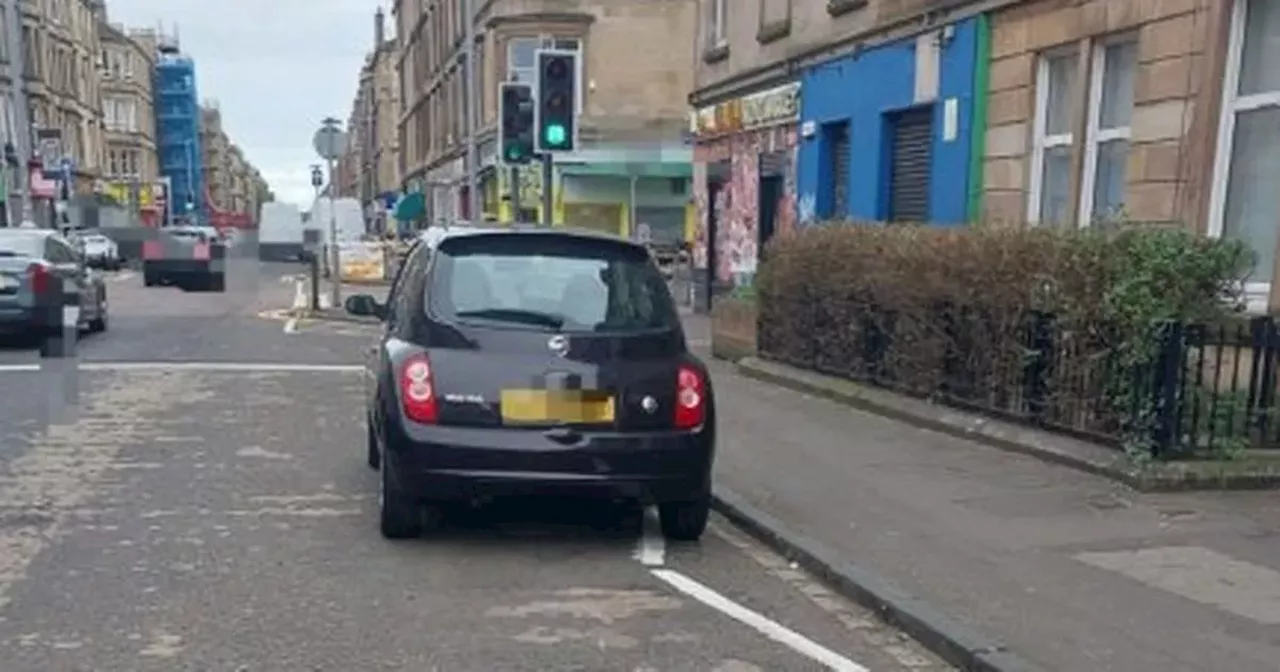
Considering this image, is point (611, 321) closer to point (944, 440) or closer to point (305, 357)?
point (944, 440)

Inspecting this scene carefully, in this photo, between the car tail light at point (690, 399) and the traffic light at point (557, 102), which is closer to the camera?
the car tail light at point (690, 399)

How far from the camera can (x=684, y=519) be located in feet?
19.6

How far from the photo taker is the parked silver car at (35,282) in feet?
44.5

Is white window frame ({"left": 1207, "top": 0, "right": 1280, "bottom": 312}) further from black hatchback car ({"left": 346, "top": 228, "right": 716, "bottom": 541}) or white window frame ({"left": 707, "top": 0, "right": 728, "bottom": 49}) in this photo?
white window frame ({"left": 707, "top": 0, "right": 728, "bottom": 49})

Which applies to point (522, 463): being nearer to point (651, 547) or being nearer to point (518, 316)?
point (518, 316)

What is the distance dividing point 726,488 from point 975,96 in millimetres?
6956

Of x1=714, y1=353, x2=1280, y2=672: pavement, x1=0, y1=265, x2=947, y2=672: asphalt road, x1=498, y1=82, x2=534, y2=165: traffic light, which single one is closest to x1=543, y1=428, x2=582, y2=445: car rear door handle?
x1=0, y1=265, x2=947, y2=672: asphalt road

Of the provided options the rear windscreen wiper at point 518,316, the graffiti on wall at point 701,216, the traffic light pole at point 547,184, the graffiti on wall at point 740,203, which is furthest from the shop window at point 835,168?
the rear windscreen wiper at point 518,316

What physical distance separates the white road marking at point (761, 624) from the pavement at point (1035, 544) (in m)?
0.46

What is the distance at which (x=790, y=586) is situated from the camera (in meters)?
5.34

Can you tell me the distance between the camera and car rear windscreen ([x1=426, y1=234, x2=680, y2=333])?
223 inches

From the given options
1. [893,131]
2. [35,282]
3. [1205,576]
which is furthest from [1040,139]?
[35,282]

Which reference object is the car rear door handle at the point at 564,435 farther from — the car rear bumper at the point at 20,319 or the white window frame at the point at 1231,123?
the car rear bumper at the point at 20,319

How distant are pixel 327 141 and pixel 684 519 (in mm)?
15720
